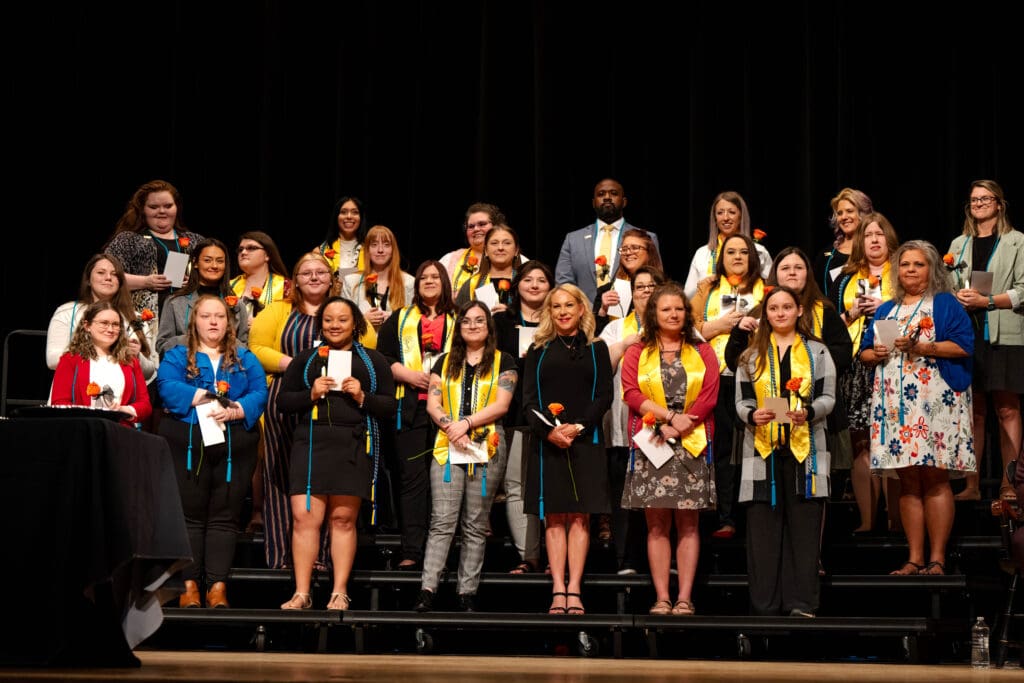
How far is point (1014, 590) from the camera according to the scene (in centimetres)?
513

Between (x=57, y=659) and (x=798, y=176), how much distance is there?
239 inches

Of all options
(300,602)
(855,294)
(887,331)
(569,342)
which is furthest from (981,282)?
(300,602)

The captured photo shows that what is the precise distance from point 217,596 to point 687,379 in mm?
2291

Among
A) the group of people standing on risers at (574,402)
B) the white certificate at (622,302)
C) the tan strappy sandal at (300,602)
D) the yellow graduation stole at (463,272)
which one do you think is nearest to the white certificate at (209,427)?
the group of people standing on risers at (574,402)

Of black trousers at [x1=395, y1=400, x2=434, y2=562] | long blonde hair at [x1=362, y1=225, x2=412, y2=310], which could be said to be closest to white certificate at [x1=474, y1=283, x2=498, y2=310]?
long blonde hair at [x1=362, y1=225, x2=412, y2=310]

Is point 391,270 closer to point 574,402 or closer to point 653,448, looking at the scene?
point 574,402

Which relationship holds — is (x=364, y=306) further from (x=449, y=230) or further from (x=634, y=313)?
(x=449, y=230)

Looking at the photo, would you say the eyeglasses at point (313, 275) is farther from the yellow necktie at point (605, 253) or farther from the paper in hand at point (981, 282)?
the paper in hand at point (981, 282)

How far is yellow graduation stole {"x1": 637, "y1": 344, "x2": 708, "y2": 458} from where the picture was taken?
5.56 meters

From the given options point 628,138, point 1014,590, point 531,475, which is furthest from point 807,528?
point 628,138

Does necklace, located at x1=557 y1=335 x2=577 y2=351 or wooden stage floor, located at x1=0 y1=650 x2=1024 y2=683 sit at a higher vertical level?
necklace, located at x1=557 y1=335 x2=577 y2=351

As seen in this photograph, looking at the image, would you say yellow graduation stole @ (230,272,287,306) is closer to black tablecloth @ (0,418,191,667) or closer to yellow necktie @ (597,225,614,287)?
yellow necktie @ (597,225,614,287)

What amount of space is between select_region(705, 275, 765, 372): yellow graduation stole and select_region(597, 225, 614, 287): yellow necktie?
2.64 feet

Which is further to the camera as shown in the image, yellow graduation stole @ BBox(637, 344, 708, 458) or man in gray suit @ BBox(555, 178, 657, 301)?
man in gray suit @ BBox(555, 178, 657, 301)
